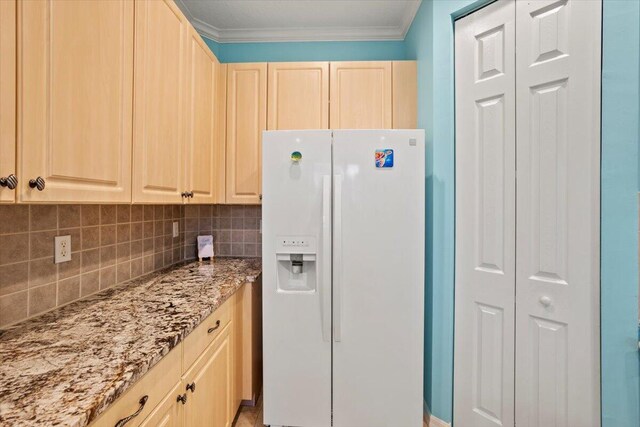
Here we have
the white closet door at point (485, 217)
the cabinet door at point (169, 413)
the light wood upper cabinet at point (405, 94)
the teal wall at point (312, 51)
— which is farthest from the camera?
the teal wall at point (312, 51)

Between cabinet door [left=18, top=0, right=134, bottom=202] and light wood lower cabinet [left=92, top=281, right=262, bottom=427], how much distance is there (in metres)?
0.62

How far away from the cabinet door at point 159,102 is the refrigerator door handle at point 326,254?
80 centimetres

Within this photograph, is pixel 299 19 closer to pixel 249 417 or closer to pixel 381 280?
pixel 381 280

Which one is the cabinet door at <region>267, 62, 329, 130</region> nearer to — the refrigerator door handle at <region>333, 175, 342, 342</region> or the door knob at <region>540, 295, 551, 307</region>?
the refrigerator door handle at <region>333, 175, 342, 342</region>

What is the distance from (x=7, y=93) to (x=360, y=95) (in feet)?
5.83

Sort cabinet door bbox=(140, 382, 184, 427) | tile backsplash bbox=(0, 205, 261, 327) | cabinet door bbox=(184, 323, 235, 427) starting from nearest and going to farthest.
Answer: cabinet door bbox=(140, 382, 184, 427) → tile backsplash bbox=(0, 205, 261, 327) → cabinet door bbox=(184, 323, 235, 427)

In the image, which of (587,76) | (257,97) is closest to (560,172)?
(587,76)

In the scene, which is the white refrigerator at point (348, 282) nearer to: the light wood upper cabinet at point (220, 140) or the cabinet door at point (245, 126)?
the cabinet door at point (245, 126)

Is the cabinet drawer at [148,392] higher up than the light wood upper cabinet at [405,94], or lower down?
lower down

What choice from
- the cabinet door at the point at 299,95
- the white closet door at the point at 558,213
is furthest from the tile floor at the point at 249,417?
the cabinet door at the point at 299,95

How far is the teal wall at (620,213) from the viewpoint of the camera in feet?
3.90

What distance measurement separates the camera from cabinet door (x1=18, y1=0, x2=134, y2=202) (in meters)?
0.77

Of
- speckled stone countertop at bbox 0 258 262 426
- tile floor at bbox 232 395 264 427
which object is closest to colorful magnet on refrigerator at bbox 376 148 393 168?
speckled stone countertop at bbox 0 258 262 426

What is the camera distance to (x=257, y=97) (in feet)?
6.80
